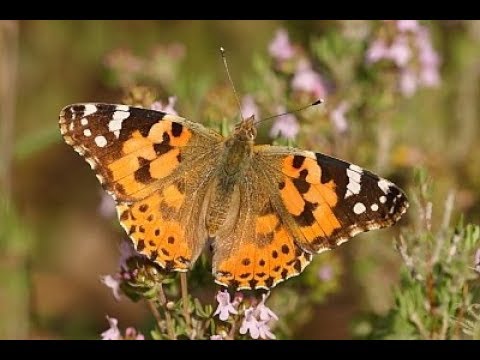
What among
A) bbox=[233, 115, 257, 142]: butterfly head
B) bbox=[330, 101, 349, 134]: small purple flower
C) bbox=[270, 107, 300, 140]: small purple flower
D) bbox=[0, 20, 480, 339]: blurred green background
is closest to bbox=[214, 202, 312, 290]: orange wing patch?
bbox=[233, 115, 257, 142]: butterfly head

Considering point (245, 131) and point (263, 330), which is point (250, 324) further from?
point (245, 131)

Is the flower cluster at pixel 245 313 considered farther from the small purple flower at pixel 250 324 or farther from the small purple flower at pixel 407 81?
the small purple flower at pixel 407 81

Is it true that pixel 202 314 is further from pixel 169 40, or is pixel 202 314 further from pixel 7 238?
pixel 169 40

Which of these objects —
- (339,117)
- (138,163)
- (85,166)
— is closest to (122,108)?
(138,163)

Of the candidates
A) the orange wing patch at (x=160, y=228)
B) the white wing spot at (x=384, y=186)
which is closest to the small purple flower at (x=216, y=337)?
the orange wing patch at (x=160, y=228)

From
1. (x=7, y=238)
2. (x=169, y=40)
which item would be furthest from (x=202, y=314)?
(x=169, y=40)

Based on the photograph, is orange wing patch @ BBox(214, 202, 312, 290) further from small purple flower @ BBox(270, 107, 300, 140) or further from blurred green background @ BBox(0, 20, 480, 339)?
blurred green background @ BBox(0, 20, 480, 339)
